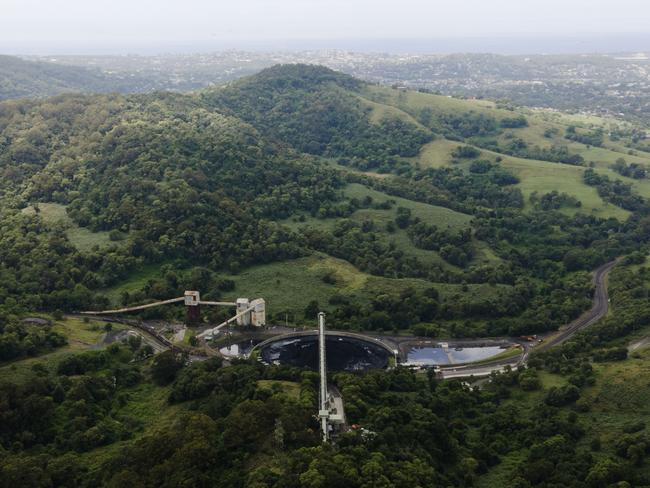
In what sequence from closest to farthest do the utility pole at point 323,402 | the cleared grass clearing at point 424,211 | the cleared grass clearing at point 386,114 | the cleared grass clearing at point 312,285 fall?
the utility pole at point 323,402 → the cleared grass clearing at point 312,285 → the cleared grass clearing at point 424,211 → the cleared grass clearing at point 386,114

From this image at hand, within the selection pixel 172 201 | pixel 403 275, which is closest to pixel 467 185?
pixel 403 275

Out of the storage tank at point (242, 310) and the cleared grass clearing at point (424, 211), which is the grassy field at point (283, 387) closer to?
the storage tank at point (242, 310)

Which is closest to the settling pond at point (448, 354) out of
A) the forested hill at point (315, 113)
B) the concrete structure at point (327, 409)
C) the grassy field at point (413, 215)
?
the concrete structure at point (327, 409)

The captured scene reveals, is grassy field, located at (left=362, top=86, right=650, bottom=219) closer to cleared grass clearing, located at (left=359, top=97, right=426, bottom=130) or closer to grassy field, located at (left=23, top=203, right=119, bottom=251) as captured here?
cleared grass clearing, located at (left=359, top=97, right=426, bottom=130)

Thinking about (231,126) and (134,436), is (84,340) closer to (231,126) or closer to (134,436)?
(134,436)

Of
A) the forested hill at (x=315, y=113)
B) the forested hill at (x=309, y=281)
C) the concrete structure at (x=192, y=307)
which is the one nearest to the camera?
the forested hill at (x=309, y=281)
